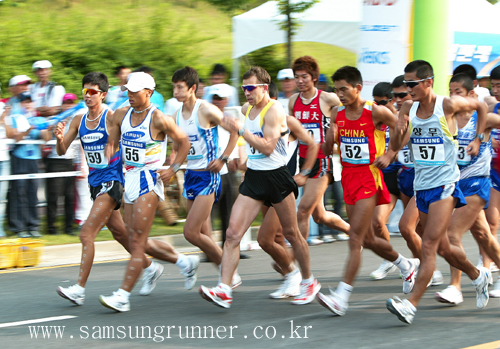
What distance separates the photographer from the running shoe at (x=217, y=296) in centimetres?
587

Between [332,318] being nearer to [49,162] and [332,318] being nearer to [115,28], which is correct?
[49,162]

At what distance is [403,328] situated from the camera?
5688 mm

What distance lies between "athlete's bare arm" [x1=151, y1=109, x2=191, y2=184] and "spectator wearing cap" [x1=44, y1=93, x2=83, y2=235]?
389 centimetres

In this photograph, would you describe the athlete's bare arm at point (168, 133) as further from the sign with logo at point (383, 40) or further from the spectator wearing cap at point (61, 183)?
the sign with logo at point (383, 40)

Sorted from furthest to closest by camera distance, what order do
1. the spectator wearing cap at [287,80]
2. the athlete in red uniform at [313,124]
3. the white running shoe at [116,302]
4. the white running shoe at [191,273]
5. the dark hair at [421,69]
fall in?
1. the spectator wearing cap at [287,80]
2. the athlete in red uniform at [313,124]
3. the white running shoe at [191,273]
4. the white running shoe at [116,302]
5. the dark hair at [421,69]

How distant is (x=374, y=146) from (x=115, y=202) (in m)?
2.52

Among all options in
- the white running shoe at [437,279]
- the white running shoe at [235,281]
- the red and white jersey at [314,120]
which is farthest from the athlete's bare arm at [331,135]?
the white running shoe at [437,279]

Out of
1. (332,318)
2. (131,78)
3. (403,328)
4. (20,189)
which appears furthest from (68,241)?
(403,328)

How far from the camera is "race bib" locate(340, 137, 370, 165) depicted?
250 inches

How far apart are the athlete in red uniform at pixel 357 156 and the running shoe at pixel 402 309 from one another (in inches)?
20.6

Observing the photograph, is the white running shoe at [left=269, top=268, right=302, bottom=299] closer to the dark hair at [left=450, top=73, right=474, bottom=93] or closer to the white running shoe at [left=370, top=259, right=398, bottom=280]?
the white running shoe at [left=370, top=259, right=398, bottom=280]

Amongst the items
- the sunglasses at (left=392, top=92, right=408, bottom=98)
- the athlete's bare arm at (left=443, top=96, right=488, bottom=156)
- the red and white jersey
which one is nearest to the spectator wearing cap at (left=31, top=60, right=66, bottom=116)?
the red and white jersey

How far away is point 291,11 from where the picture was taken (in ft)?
44.3

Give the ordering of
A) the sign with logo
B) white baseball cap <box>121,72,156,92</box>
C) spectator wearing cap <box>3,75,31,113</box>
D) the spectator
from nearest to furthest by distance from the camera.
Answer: white baseball cap <box>121,72,156,92</box>
the spectator
spectator wearing cap <box>3,75,31,113</box>
the sign with logo
